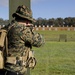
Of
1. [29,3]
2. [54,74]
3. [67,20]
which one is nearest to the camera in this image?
[29,3]

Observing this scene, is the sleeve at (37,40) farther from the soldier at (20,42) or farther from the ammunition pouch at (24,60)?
the ammunition pouch at (24,60)

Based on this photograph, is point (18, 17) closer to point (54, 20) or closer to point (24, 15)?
point (24, 15)

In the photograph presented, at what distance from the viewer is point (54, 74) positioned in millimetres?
11164

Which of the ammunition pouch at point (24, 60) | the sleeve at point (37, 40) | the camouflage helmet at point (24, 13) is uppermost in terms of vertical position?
the camouflage helmet at point (24, 13)

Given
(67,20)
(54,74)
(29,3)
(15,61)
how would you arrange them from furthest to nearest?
(67,20) → (54,74) → (29,3) → (15,61)

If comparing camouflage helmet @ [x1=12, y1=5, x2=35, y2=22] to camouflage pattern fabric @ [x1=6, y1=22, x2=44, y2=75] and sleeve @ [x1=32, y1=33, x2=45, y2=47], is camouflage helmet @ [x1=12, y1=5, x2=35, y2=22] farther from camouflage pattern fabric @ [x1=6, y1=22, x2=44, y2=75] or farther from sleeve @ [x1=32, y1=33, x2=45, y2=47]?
sleeve @ [x1=32, y1=33, x2=45, y2=47]

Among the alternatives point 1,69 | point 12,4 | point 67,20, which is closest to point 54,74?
point 12,4

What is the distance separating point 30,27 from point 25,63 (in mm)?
556

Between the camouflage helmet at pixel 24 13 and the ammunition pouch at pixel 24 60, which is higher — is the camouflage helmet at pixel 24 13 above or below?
above

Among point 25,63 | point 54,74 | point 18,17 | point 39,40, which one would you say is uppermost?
point 18,17

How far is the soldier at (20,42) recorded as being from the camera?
17.9ft

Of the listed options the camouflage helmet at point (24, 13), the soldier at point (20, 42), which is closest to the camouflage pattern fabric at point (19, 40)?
the soldier at point (20, 42)

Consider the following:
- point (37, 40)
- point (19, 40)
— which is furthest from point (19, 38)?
point (37, 40)

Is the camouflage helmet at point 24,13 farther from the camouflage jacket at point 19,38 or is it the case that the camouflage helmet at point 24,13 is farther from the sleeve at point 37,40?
the sleeve at point 37,40
